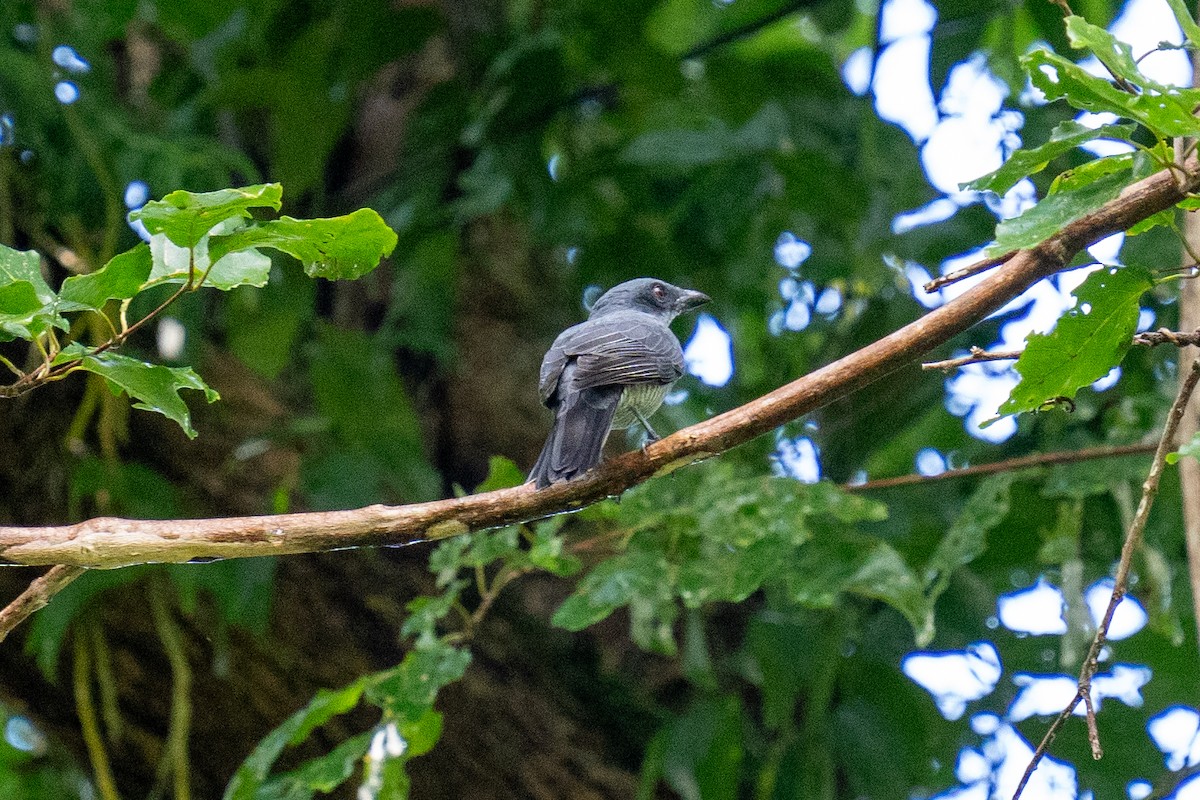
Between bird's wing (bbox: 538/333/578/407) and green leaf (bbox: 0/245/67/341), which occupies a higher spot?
bird's wing (bbox: 538/333/578/407)

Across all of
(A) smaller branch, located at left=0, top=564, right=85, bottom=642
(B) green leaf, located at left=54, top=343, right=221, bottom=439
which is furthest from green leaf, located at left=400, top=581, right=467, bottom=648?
(B) green leaf, located at left=54, top=343, right=221, bottom=439

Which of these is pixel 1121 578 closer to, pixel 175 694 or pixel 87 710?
pixel 175 694

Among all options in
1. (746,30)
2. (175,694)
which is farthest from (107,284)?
(746,30)

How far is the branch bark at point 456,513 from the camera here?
83.9 inches

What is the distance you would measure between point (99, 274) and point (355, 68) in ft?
10.2

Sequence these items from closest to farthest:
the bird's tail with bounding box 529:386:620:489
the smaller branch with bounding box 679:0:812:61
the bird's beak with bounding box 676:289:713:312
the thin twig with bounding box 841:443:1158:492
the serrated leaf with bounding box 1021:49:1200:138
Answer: the serrated leaf with bounding box 1021:49:1200:138 < the bird's tail with bounding box 529:386:620:489 < the thin twig with bounding box 841:443:1158:492 < the bird's beak with bounding box 676:289:713:312 < the smaller branch with bounding box 679:0:812:61

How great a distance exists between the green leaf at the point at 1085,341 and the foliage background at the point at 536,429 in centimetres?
137

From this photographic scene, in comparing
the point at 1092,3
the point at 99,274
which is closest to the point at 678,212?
the point at 1092,3

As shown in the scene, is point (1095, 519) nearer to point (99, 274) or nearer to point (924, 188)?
point (924, 188)

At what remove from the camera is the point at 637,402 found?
3.40m

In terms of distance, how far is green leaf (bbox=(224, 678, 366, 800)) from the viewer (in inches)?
130

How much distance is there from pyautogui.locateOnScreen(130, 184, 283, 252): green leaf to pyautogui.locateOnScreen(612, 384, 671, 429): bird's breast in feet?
4.69

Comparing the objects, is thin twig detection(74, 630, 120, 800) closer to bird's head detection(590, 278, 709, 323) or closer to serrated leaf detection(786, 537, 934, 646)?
bird's head detection(590, 278, 709, 323)

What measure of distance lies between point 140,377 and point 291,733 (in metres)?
1.59
